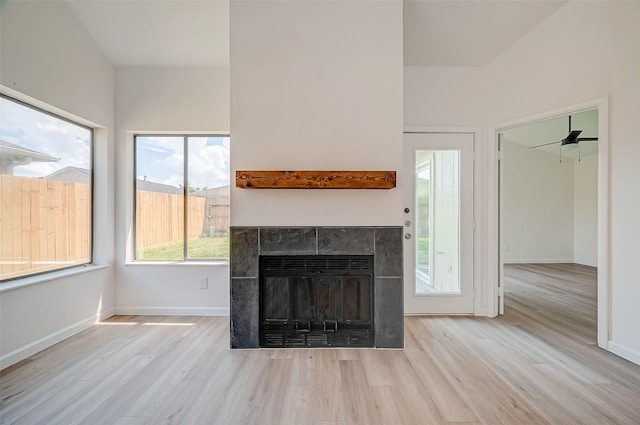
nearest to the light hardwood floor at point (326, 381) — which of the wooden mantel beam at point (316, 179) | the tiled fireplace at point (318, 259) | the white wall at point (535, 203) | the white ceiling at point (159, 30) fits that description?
the tiled fireplace at point (318, 259)

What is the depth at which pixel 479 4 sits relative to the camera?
2787 mm

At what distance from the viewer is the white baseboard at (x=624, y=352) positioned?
2357mm

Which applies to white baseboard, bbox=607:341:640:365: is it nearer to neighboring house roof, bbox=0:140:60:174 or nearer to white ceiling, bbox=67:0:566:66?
white ceiling, bbox=67:0:566:66

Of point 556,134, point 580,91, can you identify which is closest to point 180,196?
point 580,91

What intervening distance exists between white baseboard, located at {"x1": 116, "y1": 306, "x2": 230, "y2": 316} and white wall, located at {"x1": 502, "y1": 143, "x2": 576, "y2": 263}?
6872 mm

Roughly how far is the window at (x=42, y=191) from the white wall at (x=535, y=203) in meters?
8.21

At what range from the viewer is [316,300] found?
2.67 m

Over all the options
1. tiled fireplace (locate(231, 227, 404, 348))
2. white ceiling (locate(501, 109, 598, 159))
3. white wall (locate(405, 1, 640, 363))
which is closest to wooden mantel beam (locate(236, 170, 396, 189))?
tiled fireplace (locate(231, 227, 404, 348))

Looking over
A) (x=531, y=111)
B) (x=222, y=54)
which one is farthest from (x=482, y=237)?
(x=222, y=54)

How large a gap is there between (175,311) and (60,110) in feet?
7.81

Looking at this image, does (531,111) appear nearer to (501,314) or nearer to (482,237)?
(482,237)

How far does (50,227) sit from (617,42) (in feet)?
17.8

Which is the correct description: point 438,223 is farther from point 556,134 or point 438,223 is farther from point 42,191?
point 556,134

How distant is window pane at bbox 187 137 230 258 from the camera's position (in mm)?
3586
